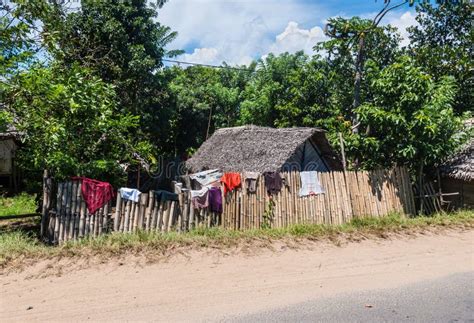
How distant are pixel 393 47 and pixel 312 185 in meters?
11.4

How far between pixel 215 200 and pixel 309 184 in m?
2.30

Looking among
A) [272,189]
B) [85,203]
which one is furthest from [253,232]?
[85,203]

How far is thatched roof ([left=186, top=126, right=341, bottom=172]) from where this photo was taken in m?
11.8

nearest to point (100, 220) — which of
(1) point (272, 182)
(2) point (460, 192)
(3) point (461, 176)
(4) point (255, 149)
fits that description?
(1) point (272, 182)

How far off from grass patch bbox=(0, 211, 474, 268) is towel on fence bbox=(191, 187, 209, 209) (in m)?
0.55

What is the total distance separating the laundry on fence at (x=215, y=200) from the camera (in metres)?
8.33

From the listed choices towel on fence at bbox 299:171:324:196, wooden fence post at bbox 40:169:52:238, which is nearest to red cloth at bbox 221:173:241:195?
towel on fence at bbox 299:171:324:196

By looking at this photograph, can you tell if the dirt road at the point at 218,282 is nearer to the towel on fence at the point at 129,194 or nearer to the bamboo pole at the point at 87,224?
the bamboo pole at the point at 87,224

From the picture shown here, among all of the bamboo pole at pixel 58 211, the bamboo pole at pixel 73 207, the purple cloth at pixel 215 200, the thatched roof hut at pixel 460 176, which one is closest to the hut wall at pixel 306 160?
the purple cloth at pixel 215 200

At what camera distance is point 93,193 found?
720cm

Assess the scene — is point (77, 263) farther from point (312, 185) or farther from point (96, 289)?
point (312, 185)

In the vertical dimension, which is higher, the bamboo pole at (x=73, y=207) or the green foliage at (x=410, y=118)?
the green foliage at (x=410, y=118)

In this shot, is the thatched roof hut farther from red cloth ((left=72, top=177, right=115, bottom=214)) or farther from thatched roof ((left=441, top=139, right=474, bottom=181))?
red cloth ((left=72, top=177, right=115, bottom=214))

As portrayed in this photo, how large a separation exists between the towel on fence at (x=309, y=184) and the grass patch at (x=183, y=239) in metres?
1.00
